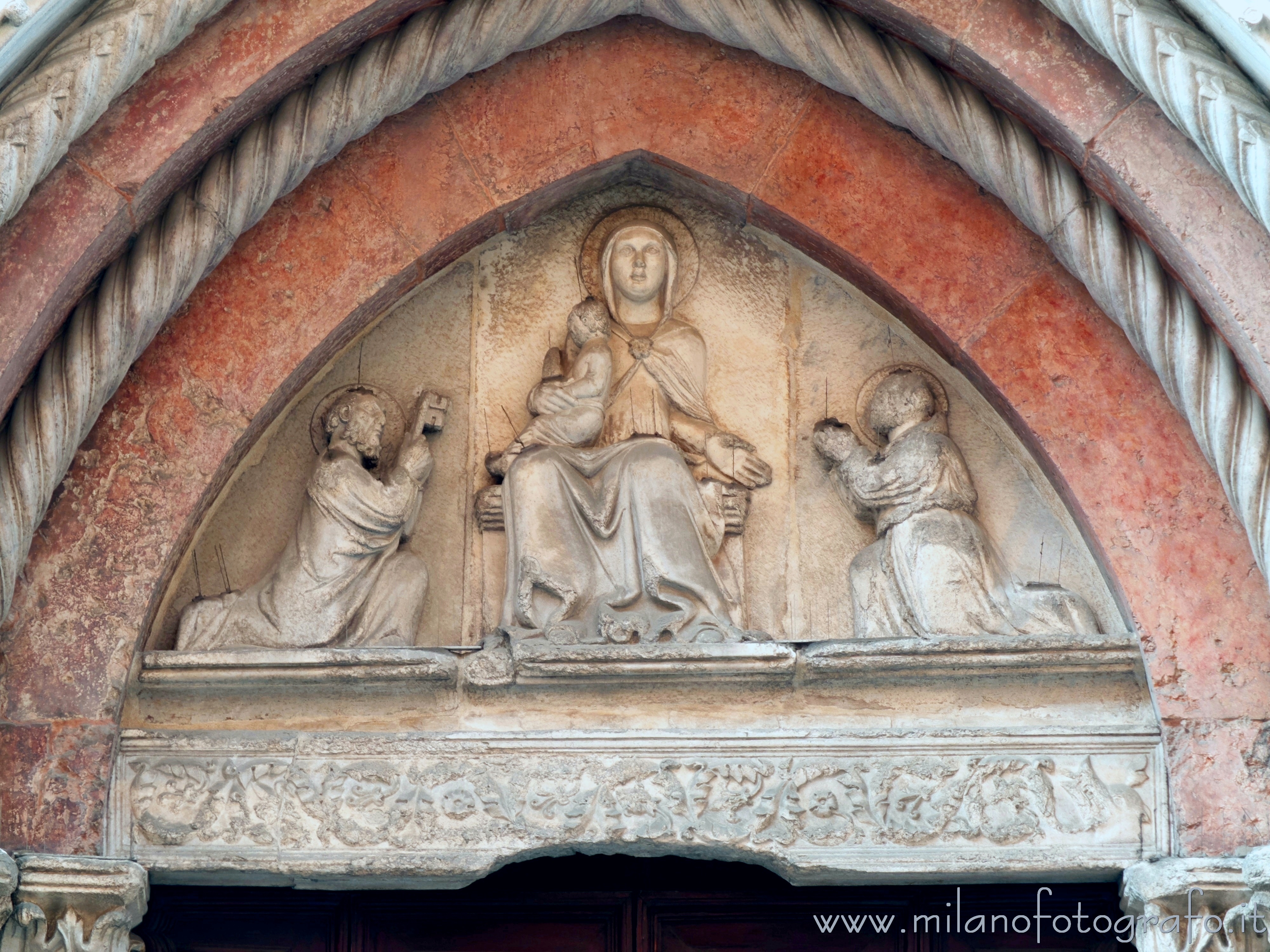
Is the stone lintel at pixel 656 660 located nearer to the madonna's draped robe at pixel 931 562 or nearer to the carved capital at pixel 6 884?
the madonna's draped robe at pixel 931 562

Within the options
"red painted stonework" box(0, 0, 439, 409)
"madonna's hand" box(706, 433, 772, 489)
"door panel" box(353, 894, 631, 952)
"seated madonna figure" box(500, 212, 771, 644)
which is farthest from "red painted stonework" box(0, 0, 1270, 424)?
"door panel" box(353, 894, 631, 952)

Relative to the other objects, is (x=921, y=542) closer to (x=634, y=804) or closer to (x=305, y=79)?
(x=634, y=804)

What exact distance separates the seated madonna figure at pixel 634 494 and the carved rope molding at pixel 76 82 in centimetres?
138

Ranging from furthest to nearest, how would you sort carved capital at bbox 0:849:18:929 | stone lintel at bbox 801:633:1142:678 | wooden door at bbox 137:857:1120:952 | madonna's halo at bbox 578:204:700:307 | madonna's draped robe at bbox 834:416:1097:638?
madonna's halo at bbox 578:204:700:307 → wooden door at bbox 137:857:1120:952 → madonna's draped robe at bbox 834:416:1097:638 → stone lintel at bbox 801:633:1142:678 → carved capital at bbox 0:849:18:929

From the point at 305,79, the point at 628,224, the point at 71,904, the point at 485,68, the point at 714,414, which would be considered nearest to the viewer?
the point at 71,904

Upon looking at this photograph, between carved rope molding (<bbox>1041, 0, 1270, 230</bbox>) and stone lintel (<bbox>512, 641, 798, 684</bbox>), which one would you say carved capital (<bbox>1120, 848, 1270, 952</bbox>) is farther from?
carved rope molding (<bbox>1041, 0, 1270, 230</bbox>)

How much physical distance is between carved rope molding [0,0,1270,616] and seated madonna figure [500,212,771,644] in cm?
69

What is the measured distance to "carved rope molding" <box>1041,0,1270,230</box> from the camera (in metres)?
4.36

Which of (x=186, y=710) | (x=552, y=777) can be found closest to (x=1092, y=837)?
(x=552, y=777)

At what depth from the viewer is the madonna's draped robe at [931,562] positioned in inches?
197

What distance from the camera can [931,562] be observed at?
5.05 metres

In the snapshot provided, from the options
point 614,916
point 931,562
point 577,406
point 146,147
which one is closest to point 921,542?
point 931,562

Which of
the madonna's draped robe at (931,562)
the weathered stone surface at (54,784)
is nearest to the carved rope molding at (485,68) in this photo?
the weathered stone surface at (54,784)

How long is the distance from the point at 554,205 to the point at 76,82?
57.0 inches
